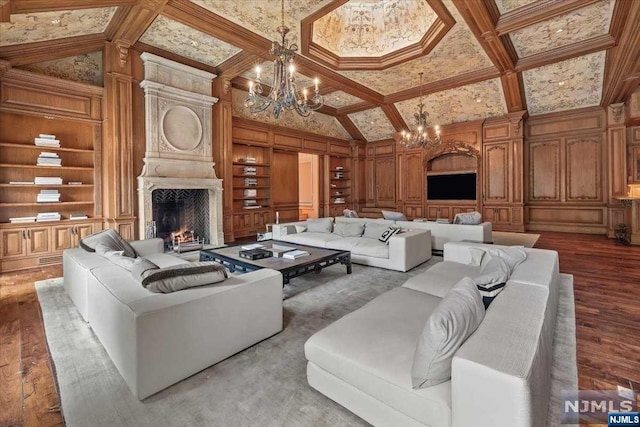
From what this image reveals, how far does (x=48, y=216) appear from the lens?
15.6ft

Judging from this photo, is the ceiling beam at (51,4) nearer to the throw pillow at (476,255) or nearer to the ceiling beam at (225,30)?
the ceiling beam at (225,30)

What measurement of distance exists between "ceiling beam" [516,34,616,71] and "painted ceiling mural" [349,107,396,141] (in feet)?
12.9

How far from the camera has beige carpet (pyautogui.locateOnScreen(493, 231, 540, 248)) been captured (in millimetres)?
6407

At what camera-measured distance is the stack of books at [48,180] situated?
4629mm

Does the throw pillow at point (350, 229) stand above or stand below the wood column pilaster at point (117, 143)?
below

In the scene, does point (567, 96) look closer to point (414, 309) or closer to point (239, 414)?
point (414, 309)

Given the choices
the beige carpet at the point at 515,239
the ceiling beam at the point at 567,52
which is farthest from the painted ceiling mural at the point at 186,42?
the beige carpet at the point at 515,239

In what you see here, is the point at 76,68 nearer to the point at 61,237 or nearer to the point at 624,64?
the point at 61,237

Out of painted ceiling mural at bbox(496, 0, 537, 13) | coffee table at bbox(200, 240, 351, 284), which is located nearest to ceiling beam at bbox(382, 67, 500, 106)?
painted ceiling mural at bbox(496, 0, 537, 13)

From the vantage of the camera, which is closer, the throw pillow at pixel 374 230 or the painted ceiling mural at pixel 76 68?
the painted ceiling mural at pixel 76 68

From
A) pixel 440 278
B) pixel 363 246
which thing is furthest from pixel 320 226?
pixel 440 278

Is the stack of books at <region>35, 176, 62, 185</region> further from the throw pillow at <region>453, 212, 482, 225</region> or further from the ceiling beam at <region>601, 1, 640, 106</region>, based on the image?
the ceiling beam at <region>601, 1, 640, 106</region>

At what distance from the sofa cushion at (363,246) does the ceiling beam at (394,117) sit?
17.8ft

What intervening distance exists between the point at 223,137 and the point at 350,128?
17.6ft
